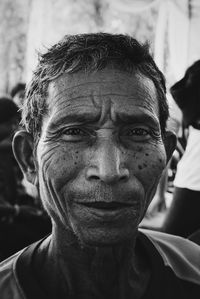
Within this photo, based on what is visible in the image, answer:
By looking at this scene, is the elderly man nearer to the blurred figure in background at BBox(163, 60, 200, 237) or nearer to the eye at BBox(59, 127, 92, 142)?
the eye at BBox(59, 127, 92, 142)

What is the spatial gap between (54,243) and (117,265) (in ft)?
0.78

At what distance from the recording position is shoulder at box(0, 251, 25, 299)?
1.30 m

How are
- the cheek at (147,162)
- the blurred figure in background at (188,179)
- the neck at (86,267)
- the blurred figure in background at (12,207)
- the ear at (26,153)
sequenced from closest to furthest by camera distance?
the cheek at (147,162) → the neck at (86,267) → the ear at (26,153) → the blurred figure in background at (188,179) → the blurred figure in background at (12,207)

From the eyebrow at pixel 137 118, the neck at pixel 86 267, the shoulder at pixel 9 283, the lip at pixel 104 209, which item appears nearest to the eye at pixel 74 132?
the eyebrow at pixel 137 118

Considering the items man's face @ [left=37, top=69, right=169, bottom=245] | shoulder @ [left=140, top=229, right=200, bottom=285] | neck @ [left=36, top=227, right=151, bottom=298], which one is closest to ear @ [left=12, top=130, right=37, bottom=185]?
man's face @ [left=37, top=69, right=169, bottom=245]

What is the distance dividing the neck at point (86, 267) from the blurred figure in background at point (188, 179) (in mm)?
1129

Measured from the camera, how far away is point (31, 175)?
153cm

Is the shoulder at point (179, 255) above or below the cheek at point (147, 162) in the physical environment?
below

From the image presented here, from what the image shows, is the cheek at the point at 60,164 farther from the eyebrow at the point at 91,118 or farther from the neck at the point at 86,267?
the neck at the point at 86,267

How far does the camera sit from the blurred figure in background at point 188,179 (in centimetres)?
251

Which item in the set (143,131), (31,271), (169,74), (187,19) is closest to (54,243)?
(31,271)

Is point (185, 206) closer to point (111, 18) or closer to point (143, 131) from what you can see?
point (143, 131)

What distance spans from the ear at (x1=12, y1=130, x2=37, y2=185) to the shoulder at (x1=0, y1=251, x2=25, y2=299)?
1.02 feet

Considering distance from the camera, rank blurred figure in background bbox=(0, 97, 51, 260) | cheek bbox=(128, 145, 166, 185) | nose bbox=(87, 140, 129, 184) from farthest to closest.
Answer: blurred figure in background bbox=(0, 97, 51, 260), cheek bbox=(128, 145, 166, 185), nose bbox=(87, 140, 129, 184)
